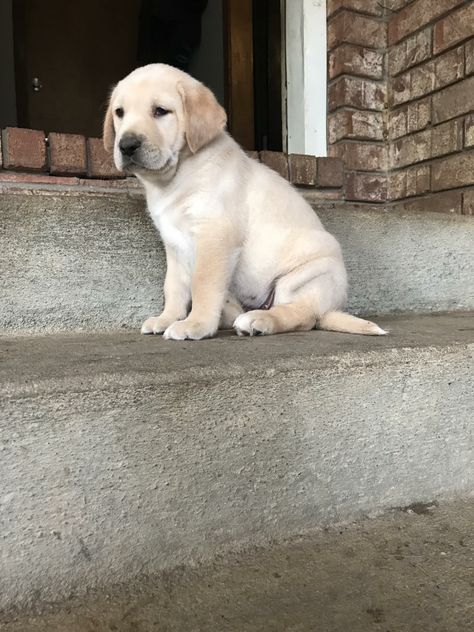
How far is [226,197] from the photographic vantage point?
5.13 feet

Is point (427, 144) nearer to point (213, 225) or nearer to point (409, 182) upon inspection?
→ point (409, 182)

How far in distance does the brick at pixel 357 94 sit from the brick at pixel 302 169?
0.36 metres

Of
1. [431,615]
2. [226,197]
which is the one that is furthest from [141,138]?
[431,615]

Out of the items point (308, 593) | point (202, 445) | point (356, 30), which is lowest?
point (308, 593)

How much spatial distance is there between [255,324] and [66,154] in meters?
1.21

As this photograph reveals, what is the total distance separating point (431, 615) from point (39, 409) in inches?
26.5

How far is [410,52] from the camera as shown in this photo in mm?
2682

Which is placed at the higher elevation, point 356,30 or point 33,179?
point 356,30

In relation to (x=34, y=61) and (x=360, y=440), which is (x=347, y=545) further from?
(x=34, y=61)

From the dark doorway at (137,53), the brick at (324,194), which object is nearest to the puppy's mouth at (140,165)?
the brick at (324,194)

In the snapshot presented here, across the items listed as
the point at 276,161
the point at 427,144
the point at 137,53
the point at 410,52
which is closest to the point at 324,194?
the point at 276,161

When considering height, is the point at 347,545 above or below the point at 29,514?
below

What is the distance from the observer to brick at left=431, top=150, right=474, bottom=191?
2.44 m

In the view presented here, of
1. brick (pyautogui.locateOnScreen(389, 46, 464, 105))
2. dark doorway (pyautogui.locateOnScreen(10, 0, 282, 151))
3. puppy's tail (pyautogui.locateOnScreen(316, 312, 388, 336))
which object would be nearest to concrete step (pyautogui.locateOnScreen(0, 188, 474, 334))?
puppy's tail (pyautogui.locateOnScreen(316, 312, 388, 336))
